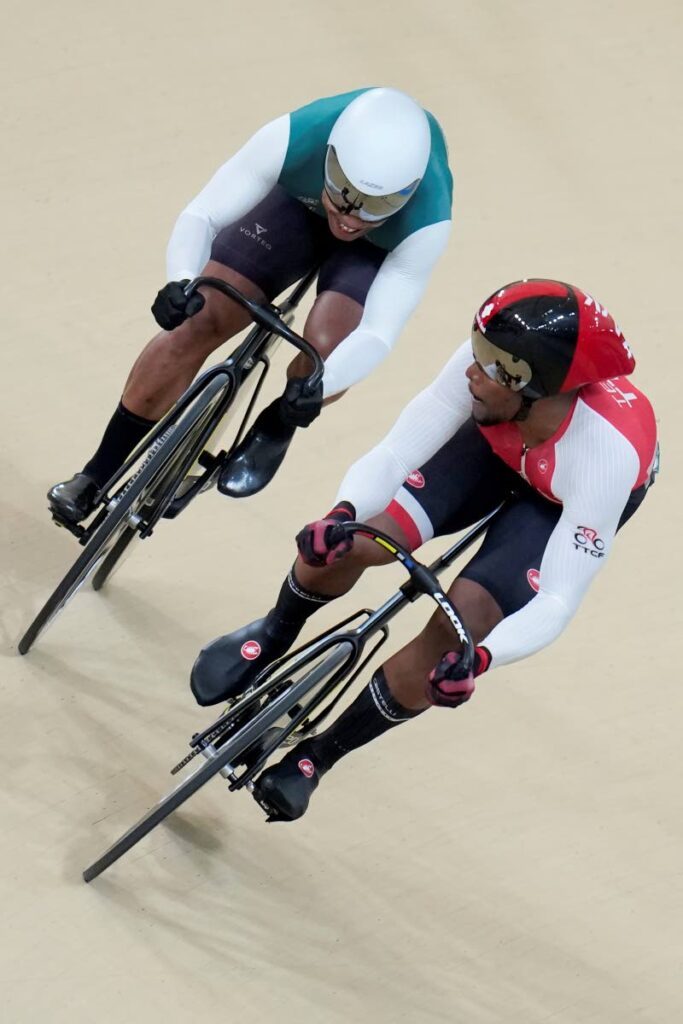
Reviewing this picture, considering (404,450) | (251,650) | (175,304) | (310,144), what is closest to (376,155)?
(310,144)

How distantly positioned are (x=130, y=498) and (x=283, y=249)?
29.3 inches

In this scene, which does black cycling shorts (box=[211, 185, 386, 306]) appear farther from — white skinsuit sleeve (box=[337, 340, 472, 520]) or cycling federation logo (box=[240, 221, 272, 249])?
white skinsuit sleeve (box=[337, 340, 472, 520])

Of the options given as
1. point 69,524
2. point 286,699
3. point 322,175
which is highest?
point 322,175

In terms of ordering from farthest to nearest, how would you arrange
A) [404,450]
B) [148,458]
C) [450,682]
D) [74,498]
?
[74,498]
[148,458]
[404,450]
[450,682]

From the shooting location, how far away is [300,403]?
370 centimetres

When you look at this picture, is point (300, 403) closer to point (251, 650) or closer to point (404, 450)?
point (404, 450)

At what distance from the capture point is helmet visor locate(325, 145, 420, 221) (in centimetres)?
360

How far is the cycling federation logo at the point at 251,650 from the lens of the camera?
3830 mm

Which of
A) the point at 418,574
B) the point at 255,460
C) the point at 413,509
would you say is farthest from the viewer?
the point at 255,460

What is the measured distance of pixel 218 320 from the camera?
12.9 feet

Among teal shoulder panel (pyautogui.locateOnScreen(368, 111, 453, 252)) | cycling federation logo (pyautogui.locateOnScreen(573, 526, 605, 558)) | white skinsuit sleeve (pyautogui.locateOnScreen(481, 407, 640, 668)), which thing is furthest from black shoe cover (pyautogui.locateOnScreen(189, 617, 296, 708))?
teal shoulder panel (pyautogui.locateOnScreen(368, 111, 453, 252))

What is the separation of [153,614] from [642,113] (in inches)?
149

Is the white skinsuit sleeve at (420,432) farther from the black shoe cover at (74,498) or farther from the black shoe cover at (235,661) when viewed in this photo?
the black shoe cover at (74,498)

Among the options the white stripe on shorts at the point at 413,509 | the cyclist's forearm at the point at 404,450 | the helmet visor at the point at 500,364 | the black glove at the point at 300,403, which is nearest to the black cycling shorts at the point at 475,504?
the white stripe on shorts at the point at 413,509
